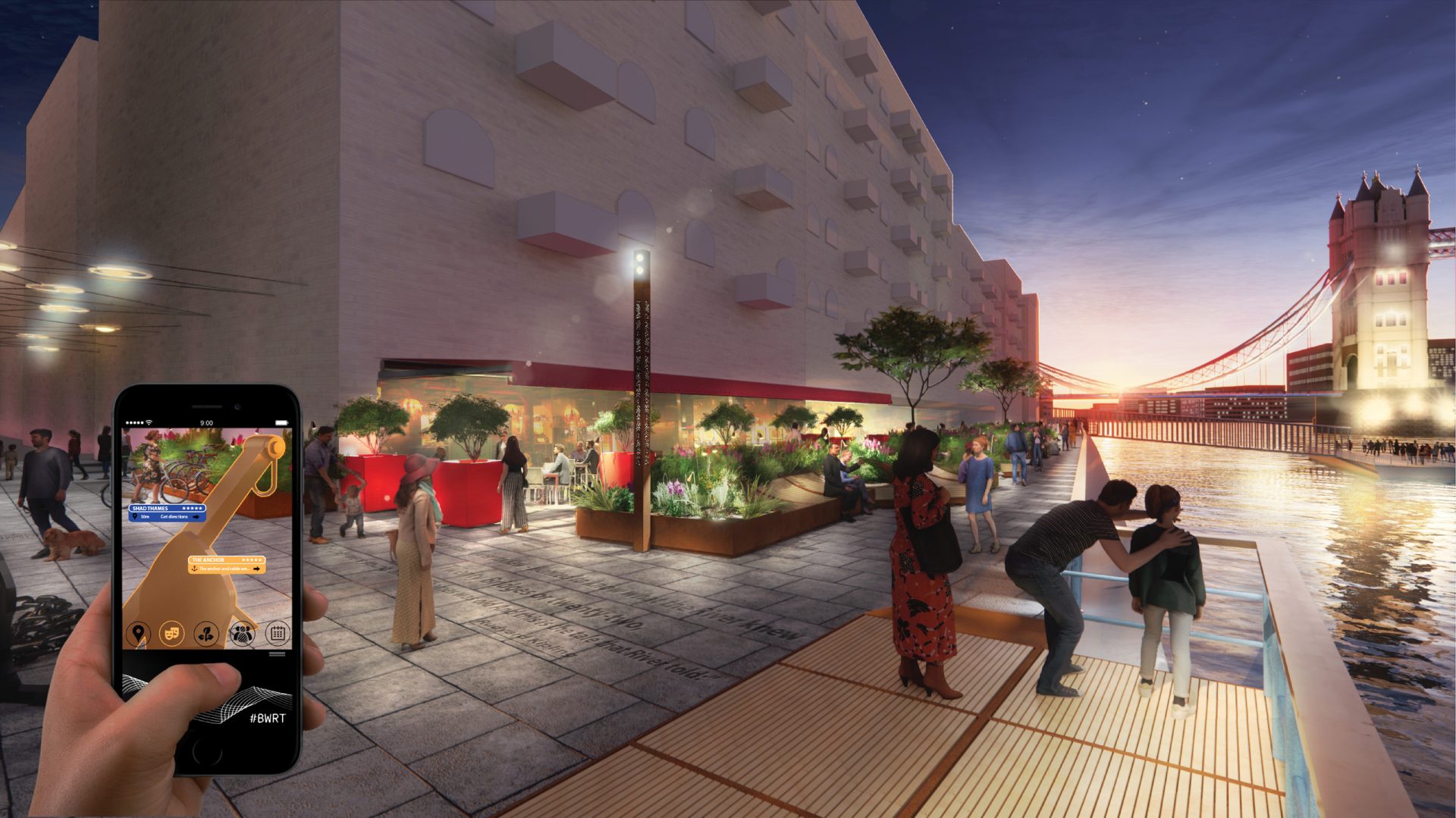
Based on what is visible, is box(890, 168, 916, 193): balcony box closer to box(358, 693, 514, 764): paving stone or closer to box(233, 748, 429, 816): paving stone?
box(358, 693, 514, 764): paving stone

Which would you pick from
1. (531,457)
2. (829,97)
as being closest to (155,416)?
(531,457)

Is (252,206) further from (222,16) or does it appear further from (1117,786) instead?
(1117,786)

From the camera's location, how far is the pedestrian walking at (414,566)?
6.05 metres

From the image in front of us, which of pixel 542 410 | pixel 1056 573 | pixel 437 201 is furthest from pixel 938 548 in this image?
pixel 542 410

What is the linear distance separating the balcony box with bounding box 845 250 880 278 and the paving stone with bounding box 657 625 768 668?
3437 centimetres

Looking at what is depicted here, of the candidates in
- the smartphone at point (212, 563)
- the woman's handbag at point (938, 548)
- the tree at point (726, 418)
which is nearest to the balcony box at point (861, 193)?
the tree at point (726, 418)

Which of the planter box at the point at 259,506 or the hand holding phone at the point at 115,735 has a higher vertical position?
the planter box at the point at 259,506

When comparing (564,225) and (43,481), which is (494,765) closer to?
(43,481)

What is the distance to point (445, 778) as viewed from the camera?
3.87m

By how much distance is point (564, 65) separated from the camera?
58.2 feet

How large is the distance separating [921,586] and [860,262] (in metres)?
35.2

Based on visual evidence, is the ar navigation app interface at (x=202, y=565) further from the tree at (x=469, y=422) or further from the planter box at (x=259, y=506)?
the tree at (x=469, y=422)

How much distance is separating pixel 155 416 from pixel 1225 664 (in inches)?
324

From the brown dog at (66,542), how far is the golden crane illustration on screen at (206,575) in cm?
1061
